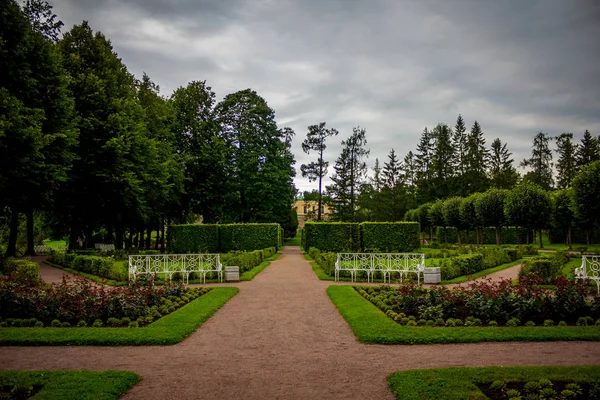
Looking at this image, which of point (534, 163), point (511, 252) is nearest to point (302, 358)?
point (511, 252)

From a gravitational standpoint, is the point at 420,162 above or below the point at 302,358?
above

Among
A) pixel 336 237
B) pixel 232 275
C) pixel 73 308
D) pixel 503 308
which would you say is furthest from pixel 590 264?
pixel 336 237

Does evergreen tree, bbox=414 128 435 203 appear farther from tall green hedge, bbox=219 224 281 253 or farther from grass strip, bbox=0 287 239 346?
grass strip, bbox=0 287 239 346

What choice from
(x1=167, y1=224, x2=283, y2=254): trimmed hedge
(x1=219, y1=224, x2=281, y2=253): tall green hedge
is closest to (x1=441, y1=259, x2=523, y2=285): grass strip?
(x1=219, y1=224, x2=281, y2=253): tall green hedge

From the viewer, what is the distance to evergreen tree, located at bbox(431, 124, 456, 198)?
58.5 m

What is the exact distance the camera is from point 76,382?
17.8 feet

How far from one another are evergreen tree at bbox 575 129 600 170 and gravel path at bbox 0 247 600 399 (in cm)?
5592

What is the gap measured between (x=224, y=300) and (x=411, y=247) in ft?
69.6

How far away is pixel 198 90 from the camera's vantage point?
3906 cm

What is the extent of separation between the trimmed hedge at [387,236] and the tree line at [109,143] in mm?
10810

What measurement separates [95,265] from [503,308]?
54.3 ft

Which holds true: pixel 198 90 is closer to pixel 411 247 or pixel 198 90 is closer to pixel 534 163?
pixel 411 247

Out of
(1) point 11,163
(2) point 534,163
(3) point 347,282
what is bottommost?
(3) point 347,282

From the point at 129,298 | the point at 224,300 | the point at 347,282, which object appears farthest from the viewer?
the point at 347,282
